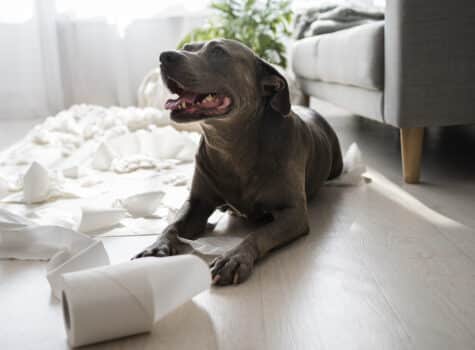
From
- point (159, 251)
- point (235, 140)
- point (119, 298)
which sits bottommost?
point (159, 251)

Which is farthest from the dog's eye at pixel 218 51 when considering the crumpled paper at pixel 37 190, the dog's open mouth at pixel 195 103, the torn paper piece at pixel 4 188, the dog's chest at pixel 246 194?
the torn paper piece at pixel 4 188

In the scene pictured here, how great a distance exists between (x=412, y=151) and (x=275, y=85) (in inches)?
34.3

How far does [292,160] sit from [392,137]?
6.80 ft

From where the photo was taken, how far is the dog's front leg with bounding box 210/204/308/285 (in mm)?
1449

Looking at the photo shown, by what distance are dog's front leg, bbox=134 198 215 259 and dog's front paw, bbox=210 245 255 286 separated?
17 centimetres

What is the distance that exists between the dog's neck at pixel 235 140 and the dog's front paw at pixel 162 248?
1.05 feet

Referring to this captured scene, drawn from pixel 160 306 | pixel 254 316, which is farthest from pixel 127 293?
pixel 254 316

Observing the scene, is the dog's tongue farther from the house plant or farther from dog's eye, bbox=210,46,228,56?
the house plant

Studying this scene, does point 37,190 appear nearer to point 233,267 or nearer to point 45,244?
point 45,244

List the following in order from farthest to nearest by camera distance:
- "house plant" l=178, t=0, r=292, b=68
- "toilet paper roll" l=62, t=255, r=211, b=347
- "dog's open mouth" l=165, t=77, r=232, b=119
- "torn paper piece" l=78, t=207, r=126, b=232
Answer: "house plant" l=178, t=0, r=292, b=68
"torn paper piece" l=78, t=207, r=126, b=232
"dog's open mouth" l=165, t=77, r=232, b=119
"toilet paper roll" l=62, t=255, r=211, b=347

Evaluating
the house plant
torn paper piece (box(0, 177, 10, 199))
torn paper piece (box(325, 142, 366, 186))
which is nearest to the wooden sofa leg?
torn paper piece (box(325, 142, 366, 186))

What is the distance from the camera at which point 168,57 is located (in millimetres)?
1587

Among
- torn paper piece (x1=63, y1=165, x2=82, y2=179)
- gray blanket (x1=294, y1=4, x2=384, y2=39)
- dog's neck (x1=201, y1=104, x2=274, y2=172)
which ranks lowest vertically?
torn paper piece (x1=63, y1=165, x2=82, y2=179)

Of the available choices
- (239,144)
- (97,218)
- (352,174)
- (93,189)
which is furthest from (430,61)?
(93,189)
